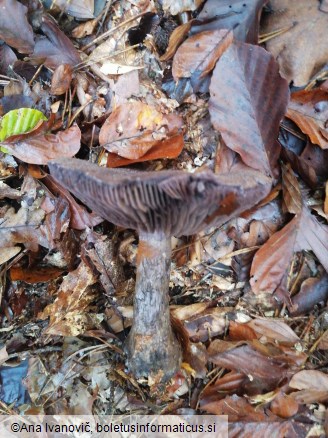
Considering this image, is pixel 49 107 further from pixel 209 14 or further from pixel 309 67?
pixel 309 67

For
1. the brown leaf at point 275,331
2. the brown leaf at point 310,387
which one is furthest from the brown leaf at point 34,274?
the brown leaf at point 310,387

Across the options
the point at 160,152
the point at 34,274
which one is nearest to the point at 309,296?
the point at 160,152

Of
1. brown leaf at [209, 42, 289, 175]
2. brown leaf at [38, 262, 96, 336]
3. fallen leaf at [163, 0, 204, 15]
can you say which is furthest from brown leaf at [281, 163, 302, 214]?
brown leaf at [38, 262, 96, 336]

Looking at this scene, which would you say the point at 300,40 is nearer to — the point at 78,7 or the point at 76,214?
the point at 78,7

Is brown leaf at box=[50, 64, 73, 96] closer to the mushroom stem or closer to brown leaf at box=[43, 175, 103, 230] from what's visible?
brown leaf at box=[43, 175, 103, 230]

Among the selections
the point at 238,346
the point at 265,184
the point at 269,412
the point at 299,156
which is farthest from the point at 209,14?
the point at 269,412

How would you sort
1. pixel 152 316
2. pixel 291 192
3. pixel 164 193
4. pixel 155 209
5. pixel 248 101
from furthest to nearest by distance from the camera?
pixel 291 192, pixel 248 101, pixel 152 316, pixel 155 209, pixel 164 193
